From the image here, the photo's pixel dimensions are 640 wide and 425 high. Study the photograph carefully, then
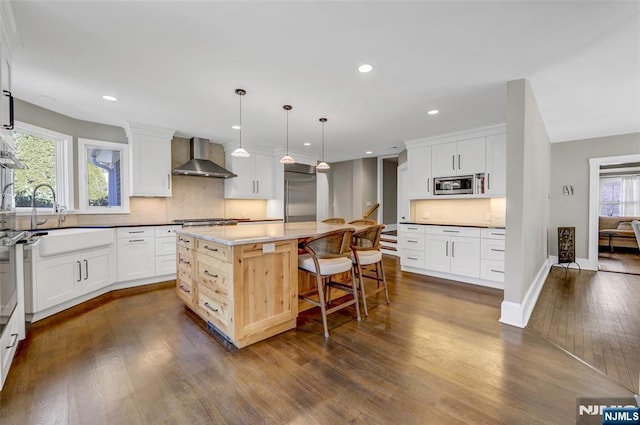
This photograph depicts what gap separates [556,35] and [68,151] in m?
5.57

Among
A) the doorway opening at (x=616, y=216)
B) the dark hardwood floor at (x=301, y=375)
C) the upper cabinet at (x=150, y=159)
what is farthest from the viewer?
the doorway opening at (x=616, y=216)

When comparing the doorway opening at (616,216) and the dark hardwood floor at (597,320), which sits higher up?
the doorway opening at (616,216)

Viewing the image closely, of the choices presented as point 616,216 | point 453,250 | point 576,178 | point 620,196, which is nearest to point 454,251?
point 453,250

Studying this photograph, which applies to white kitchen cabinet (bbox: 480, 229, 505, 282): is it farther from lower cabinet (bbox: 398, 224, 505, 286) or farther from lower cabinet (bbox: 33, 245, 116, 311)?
lower cabinet (bbox: 33, 245, 116, 311)

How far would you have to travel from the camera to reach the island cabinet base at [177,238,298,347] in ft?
7.07

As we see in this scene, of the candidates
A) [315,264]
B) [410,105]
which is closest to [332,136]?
[410,105]

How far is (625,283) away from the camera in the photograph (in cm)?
408

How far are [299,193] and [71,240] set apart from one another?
13.4 feet

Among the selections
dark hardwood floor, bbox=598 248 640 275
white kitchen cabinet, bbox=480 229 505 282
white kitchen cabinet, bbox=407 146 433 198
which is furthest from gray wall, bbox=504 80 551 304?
dark hardwood floor, bbox=598 248 640 275

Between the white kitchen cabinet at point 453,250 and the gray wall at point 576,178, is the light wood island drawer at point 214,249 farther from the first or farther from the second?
the gray wall at point 576,178

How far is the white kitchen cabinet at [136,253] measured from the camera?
12.4 ft

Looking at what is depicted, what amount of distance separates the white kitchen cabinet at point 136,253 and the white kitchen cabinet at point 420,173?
4441 mm

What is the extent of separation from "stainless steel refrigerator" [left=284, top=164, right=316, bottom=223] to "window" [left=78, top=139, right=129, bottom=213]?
2.93m

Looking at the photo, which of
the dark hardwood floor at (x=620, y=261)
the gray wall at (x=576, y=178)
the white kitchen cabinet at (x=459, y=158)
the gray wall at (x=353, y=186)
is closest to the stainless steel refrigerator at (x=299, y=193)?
the gray wall at (x=353, y=186)
